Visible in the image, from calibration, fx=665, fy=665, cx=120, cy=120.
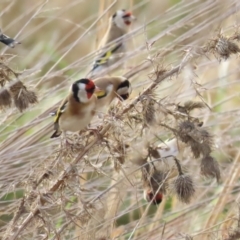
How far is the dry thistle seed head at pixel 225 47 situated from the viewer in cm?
121

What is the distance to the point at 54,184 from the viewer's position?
1.22 m

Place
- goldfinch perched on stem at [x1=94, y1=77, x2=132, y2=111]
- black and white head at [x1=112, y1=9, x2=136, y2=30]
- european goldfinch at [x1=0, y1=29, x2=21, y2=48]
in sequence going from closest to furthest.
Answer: european goldfinch at [x1=0, y1=29, x2=21, y2=48]
goldfinch perched on stem at [x1=94, y1=77, x2=132, y2=111]
black and white head at [x1=112, y1=9, x2=136, y2=30]

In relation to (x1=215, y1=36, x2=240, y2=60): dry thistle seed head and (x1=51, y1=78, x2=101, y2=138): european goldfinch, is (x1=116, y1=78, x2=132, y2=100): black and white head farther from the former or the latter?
(x1=215, y1=36, x2=240, y2=60): dry thistle seed head

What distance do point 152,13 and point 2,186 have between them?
2.39 metres

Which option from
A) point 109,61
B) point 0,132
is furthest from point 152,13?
point 0,132

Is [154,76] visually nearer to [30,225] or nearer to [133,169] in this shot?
[133,169]

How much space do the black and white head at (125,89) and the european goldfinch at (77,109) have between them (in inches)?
3.9

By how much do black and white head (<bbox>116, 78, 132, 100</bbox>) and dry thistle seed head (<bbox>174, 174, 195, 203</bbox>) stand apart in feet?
1.51

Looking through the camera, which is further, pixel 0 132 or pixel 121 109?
pixel 0 132

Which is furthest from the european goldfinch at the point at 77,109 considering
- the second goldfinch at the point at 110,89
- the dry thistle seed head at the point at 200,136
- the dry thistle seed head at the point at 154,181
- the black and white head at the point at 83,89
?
the dry thistle seed head at the point at 200,136

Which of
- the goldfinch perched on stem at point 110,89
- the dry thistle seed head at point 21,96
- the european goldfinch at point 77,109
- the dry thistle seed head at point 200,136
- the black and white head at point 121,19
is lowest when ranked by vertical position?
the black and white head at point 121,19

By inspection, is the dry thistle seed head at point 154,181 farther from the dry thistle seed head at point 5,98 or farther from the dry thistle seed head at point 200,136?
the dry thistle seed head at point 5,98

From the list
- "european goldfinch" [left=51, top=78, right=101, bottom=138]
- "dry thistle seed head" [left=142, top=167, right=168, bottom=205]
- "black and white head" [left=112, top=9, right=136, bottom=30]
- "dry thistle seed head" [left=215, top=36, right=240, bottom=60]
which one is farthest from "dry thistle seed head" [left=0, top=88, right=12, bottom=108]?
"black and white head" [left=112, top=9, right=136, bottom=30]

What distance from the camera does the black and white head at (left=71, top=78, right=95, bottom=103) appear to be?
4.84ft
